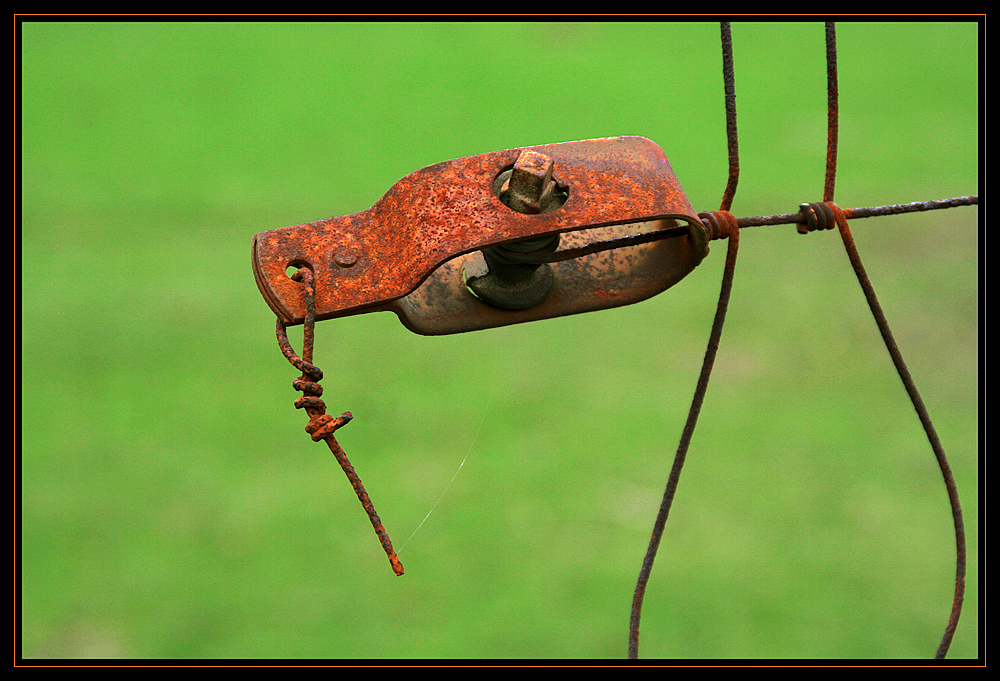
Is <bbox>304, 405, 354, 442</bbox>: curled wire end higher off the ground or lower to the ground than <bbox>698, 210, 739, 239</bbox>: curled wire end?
lower

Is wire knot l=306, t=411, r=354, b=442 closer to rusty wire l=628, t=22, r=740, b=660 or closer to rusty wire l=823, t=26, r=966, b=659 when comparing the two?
rusty wire l=628, t=22, r=740, b=660

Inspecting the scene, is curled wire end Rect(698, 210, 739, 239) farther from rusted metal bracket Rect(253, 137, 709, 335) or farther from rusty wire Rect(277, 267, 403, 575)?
rusty wire Rect(277, 267, 403, 575)

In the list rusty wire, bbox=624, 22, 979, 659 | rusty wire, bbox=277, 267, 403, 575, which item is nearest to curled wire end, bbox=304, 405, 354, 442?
rusty wire, bbox=277, 267, 403, 575

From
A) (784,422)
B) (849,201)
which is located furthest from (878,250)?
(784,422)

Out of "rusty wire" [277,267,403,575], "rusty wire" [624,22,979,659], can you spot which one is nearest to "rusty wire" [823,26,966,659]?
"rusty wire" [624,22,979,659]

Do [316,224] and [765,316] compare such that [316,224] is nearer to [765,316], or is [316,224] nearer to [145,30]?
[765,316]

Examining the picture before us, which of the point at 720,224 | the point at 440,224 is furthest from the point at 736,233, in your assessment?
the point at 440,224

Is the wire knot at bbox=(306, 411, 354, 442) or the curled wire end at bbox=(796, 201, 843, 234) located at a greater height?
the curled wire end at bbox=(796, 201, 843, 234)
